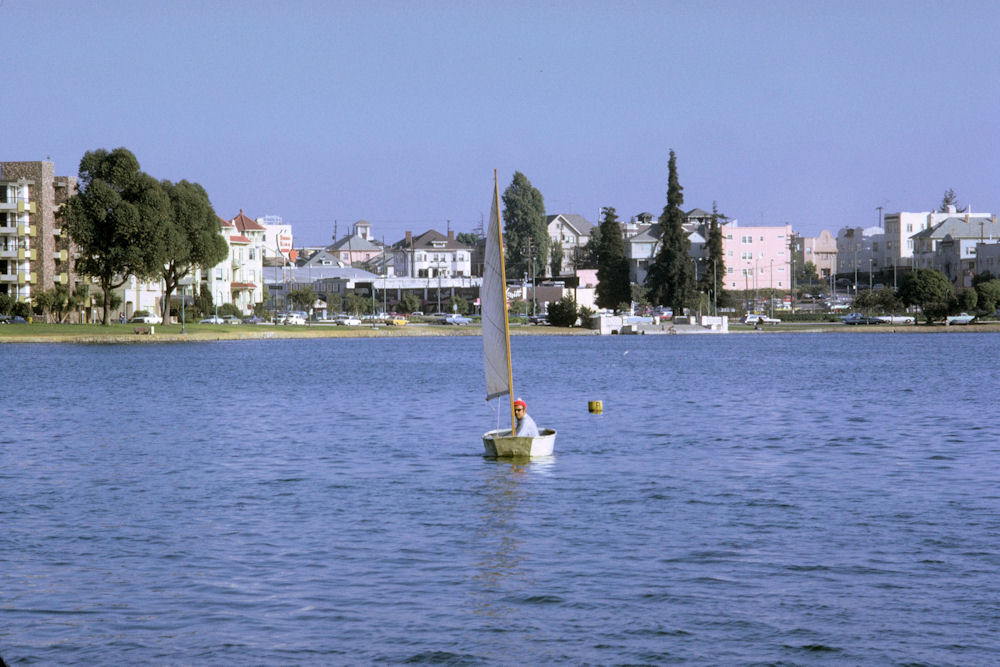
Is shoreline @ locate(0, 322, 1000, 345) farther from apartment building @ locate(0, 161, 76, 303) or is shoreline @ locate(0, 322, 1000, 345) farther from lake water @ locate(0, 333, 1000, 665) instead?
lake water @ locate(0, 333, 1000, 665)

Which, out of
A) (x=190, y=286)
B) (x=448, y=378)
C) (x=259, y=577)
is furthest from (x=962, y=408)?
(x=190, y=286)

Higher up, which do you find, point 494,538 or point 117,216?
point 117,216

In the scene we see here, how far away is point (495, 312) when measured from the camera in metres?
33.1

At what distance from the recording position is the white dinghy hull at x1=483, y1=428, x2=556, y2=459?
33562mm

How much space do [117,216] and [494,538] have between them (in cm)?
10327

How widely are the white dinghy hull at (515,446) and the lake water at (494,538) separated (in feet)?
1.63

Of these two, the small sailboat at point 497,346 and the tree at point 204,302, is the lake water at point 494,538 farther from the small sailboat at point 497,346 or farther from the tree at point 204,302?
the tree at point 204,302

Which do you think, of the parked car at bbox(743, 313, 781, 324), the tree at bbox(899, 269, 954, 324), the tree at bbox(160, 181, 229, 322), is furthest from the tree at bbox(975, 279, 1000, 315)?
the tree at bbox(160, 181, 229, 322)

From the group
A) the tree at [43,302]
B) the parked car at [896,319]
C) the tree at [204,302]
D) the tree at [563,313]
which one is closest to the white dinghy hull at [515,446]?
the tree at [43,302]

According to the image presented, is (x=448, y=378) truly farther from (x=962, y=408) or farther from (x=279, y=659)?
(x=279, y=659)

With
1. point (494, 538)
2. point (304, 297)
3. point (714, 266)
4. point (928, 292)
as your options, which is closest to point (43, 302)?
point (304, 297)

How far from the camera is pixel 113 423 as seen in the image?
4888 cm

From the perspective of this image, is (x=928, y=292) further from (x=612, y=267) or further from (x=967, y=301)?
(x=612, y=267)

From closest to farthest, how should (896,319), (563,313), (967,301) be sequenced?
1. (563,313)
2. (967,301)
3. (896,319)
